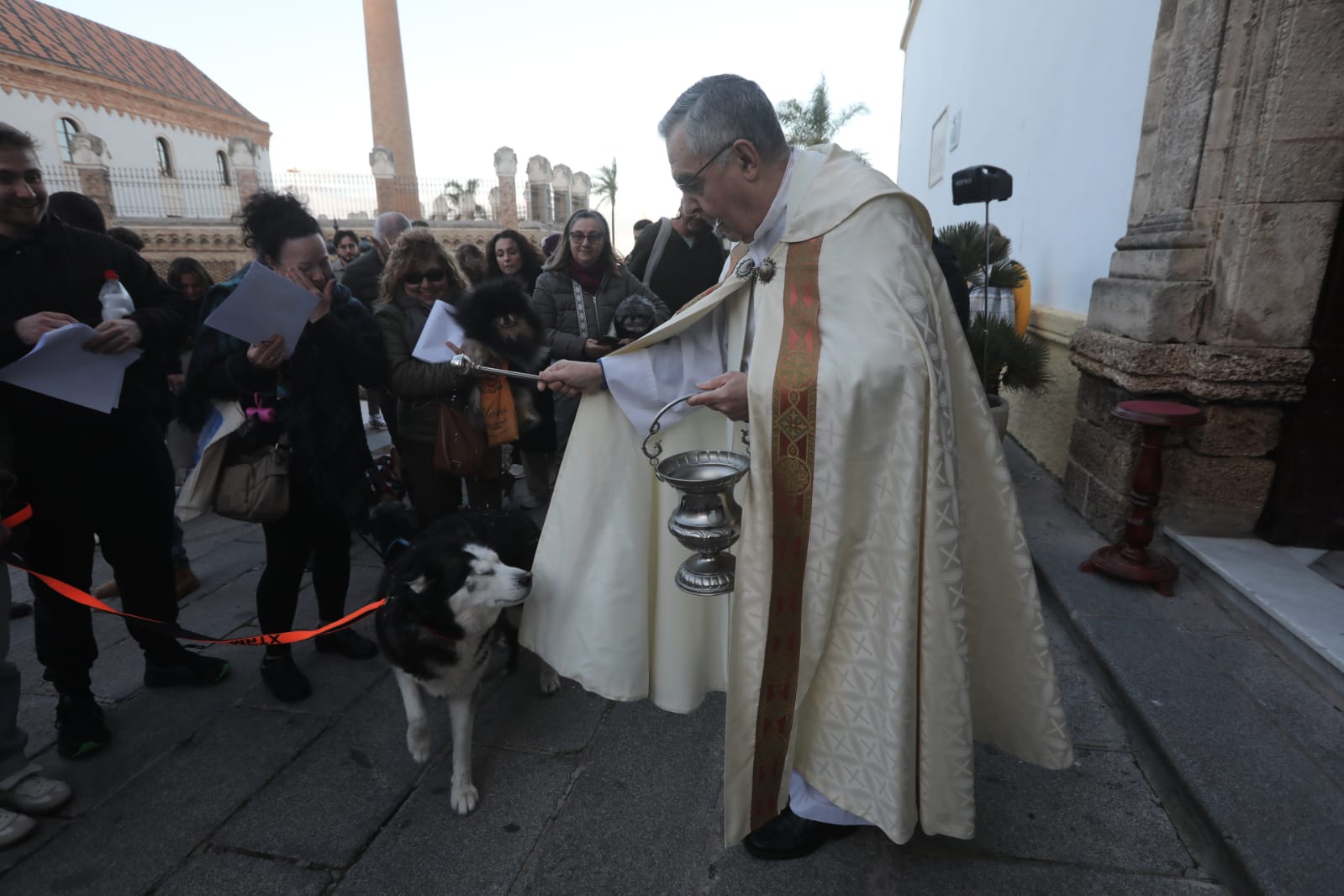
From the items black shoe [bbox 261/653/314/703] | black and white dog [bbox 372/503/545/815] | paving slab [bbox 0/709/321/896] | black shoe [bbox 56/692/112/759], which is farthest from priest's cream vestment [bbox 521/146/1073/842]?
black shoe [bbox 56/692/112/759]

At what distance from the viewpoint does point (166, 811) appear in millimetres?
2342

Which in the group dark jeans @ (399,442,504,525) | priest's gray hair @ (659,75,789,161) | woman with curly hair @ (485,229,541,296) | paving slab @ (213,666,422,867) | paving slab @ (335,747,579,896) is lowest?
paving slab @ (213,666,422,867)

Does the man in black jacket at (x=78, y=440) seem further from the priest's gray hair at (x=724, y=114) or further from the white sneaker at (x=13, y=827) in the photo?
the priest's gray hair at (x=724, y=114)

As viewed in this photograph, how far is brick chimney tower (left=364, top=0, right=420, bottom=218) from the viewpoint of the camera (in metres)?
26.8

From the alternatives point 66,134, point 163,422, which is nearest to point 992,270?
point 163,422

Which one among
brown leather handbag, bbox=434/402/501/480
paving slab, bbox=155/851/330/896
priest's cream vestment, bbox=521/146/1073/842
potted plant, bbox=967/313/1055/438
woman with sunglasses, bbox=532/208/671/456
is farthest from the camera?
potted plant, bbox=967/313/1055/438

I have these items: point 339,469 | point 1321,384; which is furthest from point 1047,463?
point 339,469

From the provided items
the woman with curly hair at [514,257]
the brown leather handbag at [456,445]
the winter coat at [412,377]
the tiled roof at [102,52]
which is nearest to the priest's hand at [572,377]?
the winter coat at [412,377]

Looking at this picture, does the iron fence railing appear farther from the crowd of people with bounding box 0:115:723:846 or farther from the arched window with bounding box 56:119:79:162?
the crowd of people with bounding box 0:115:723:846

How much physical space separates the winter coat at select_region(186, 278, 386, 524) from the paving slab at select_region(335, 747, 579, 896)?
3.80ft

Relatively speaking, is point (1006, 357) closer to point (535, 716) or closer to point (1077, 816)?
point (1077, 816)

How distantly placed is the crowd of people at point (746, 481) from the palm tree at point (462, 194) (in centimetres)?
2354

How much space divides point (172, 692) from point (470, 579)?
1665 millimetres

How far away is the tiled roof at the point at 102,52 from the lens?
1045 inches
